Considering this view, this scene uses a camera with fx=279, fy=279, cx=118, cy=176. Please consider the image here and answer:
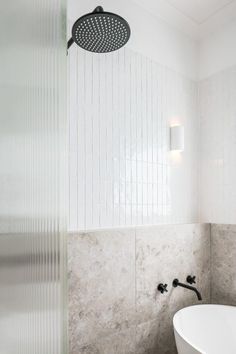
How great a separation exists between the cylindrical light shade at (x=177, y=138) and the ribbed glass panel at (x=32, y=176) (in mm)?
1700

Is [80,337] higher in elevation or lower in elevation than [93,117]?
lower

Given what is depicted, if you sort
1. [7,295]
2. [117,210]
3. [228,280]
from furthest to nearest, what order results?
[228,280] < [117,210] < [7,295]

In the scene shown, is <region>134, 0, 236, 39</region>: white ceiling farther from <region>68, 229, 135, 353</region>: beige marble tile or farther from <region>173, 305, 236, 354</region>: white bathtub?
<region>173, 305, 236, 354</region>: white bathtub

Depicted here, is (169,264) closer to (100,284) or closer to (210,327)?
(210,327)

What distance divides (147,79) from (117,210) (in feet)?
3.18

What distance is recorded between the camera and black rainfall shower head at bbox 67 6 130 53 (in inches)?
43.4

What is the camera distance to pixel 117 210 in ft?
5.77

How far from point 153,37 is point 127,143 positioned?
0.86 meters

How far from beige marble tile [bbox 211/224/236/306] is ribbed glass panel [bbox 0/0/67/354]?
1964mm

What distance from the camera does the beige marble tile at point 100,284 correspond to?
1.49 meters

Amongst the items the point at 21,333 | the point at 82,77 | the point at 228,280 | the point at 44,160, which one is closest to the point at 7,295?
the point at 21,333

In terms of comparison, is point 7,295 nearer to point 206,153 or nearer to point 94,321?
point 94,321

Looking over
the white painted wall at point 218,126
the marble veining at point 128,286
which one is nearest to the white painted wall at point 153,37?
the white painted wall at point 218,126

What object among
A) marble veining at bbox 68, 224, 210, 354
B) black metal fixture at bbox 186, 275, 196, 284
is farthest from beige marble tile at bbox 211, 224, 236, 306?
black metal fixture at bbox 186, 275, 196, 284
